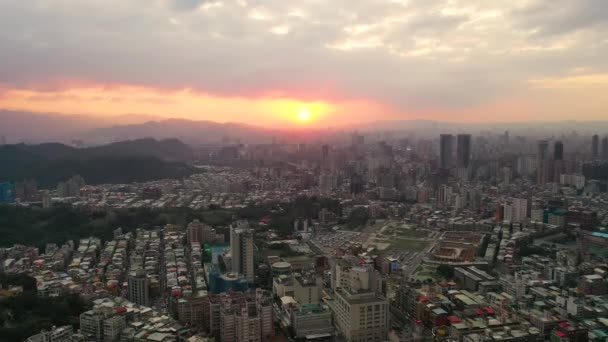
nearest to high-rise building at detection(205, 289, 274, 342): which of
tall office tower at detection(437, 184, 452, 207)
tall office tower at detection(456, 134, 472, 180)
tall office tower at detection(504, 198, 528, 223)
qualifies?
tall office tower at detection(504, 198, 528, 223)

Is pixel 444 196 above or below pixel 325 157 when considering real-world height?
below

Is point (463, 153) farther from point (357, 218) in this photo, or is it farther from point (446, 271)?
point (446, 271)

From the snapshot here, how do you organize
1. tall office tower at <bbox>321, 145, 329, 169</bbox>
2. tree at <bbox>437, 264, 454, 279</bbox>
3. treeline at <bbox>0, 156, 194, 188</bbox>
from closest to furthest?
tree at <bbox>437, 264, 454, 279</bbox>
treeline at <bbox>0, 156, 194, 188</bbox>
tall office tower at <bbox>321, 145, 329, 169</bbox>

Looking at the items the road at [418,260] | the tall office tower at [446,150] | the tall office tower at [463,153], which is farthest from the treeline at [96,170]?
the road at [418,260]

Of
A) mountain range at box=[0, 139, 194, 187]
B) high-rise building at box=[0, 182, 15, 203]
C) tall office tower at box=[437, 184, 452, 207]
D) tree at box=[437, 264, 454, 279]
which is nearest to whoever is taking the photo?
tree at box=[437, 264, 454, 279]

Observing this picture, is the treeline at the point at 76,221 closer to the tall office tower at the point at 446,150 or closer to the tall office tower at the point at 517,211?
the tall office tower at the point at 517,211

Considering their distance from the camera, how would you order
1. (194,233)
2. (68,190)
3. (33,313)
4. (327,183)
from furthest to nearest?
(327,183) → (68,190) → (194,233) → (33,313)

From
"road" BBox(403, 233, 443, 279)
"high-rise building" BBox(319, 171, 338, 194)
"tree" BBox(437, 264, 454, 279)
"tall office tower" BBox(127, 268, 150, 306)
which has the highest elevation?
"high-rise building" BBox(319, 171, 338, 194)

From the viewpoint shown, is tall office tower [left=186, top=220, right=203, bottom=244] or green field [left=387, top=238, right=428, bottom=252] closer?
tall office tower [left=186, top=220, right=203, bottom=244]

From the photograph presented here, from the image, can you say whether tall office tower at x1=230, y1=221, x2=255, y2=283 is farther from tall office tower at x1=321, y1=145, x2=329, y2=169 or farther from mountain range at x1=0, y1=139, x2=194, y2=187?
tall office tower at x1=321, y1=145, x2=329, y2=169

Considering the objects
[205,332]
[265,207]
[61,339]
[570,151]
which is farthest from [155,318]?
[570,151]

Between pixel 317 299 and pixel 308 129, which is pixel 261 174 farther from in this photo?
pixel 308 129

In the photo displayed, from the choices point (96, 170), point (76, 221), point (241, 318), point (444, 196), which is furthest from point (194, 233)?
point (96, 170)
